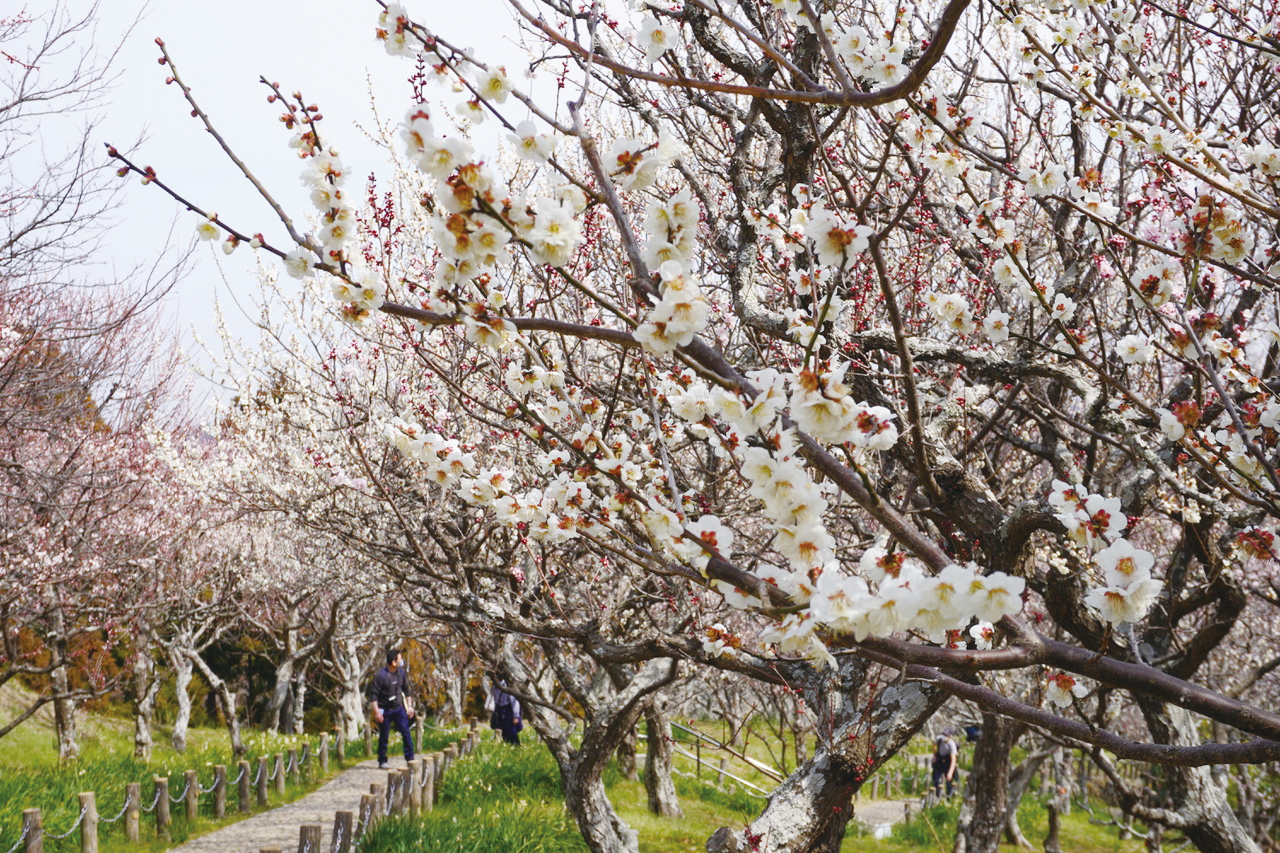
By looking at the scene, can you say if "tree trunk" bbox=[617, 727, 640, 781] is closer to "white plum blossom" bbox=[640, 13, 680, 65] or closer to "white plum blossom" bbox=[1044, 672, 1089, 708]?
"white plum blossom" bbox=[1044, 672, 1089, 708]

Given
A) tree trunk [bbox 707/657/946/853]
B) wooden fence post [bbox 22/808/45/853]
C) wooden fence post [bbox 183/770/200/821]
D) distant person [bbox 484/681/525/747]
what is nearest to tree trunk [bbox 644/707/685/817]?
distant person [bbox 484/681/525/747]

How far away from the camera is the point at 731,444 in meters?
2.05

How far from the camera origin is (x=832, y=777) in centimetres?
388

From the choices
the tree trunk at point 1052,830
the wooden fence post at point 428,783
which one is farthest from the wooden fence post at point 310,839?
the tree trunk at point 1052,830

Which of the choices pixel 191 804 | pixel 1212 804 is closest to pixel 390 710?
pixel 191 804

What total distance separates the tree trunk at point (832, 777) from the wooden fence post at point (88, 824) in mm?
5223

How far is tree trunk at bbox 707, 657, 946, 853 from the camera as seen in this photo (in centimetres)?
375

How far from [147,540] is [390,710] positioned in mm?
3571

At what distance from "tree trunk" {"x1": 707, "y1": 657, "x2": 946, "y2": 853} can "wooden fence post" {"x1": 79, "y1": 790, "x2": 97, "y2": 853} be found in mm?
5223

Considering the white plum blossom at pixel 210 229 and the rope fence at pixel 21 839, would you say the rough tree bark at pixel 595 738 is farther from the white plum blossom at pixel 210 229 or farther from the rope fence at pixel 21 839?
the white plum blossom at pixel 210 229

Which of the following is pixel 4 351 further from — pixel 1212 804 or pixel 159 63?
pixel 1212 804

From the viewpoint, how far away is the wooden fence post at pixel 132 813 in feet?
24.7

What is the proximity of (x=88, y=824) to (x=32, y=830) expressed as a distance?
909 mm

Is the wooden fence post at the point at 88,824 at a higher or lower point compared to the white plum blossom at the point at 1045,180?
lower
